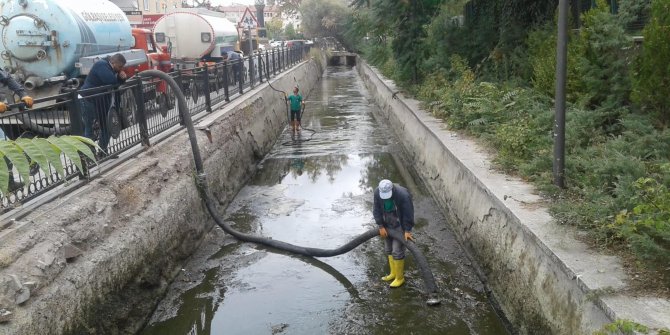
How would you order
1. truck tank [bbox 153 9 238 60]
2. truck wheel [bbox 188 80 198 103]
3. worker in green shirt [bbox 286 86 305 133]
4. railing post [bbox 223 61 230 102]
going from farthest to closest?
truck tank [bbox 153 9 238 60] → worker in green shirt [bbox 286 86 305 133] → railing post [bbox 223 61 230 102] → truck wheel [bbox 188 80 198 103]

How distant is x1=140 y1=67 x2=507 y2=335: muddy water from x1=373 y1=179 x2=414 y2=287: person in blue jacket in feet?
0.85

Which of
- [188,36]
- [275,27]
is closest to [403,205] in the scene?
[188,36]

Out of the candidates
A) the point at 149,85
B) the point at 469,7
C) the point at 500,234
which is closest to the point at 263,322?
the point at 500,234

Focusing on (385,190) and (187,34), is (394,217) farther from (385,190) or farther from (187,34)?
(187,34)

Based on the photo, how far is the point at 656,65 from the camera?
265 inches

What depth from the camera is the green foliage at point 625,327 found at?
141 inches

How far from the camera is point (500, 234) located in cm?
665

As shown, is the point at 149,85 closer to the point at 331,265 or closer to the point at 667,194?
the point at 331,265

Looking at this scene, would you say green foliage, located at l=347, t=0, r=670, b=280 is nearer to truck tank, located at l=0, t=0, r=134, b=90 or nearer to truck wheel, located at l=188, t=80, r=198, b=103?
truck wheel, located at l=188, t=80, r=198, b=103

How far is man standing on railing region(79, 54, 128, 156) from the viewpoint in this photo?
7188 millimetres

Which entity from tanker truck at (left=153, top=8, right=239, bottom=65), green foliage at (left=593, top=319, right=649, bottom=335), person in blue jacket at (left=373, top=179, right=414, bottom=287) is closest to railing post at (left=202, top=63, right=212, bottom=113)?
person in blue jacket at (left=373, top=179, right=414, bottom=287)

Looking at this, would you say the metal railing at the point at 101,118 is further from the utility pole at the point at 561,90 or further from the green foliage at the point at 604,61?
the green foliage at the point at 604,61

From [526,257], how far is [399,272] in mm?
1751

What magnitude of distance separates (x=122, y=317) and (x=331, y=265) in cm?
301
